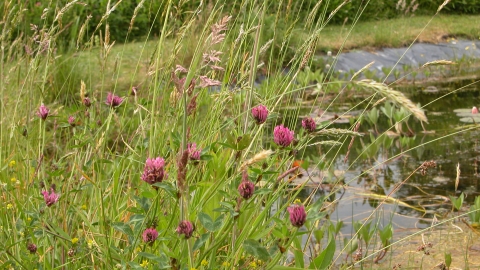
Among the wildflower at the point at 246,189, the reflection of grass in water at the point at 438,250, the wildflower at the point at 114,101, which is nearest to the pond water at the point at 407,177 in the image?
the reflection of grass in water at the point at 438,250

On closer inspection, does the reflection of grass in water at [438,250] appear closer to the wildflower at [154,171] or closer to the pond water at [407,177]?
the pond water at [407,177]

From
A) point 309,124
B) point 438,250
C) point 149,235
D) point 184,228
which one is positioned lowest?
point 438,250

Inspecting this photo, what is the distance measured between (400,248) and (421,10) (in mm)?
9458

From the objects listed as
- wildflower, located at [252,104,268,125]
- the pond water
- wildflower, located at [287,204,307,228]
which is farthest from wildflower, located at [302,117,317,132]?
the pond water

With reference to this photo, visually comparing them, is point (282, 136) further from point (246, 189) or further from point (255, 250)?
point (255, 250)

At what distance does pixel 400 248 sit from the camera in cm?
237

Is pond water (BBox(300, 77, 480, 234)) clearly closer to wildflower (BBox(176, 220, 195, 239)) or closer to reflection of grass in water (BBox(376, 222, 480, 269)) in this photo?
reflection of grass in water (BBox(376, 222, 480, 269))

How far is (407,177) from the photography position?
106 inches

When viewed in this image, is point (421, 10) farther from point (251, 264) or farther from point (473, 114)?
point (251, 264)

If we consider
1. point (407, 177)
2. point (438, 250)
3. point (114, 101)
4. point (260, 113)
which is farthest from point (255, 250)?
point (407, 177)

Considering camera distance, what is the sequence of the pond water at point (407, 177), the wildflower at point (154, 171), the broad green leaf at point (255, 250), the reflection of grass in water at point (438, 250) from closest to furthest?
the wildflower at point (154, 171) < the broad green leaf at point (255, 250) < the reflection of grass in water at point (438, 250) < the pond water at point (407, 177)

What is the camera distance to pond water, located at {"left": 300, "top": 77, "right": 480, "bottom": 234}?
2.80 meters

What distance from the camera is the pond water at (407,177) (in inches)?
110

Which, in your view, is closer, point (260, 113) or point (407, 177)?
point (260, 113)
